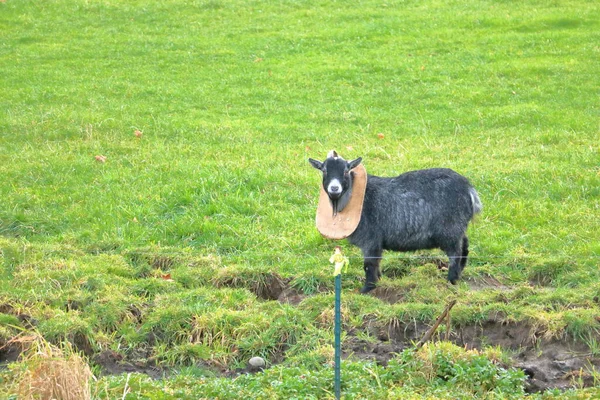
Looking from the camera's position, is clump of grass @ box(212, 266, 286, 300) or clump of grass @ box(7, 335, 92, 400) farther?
clump of grass @ box(212, 266, 286, 300)

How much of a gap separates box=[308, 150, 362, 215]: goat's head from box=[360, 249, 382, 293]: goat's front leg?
587 mm

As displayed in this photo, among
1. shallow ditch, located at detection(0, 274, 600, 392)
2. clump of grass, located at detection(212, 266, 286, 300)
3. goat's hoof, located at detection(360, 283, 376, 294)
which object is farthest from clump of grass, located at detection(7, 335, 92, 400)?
goat's hoof, located at detection(360, 283, 376, 294)

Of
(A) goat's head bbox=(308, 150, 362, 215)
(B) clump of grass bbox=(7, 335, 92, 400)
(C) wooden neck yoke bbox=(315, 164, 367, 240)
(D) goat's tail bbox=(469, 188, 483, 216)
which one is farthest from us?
(D) goat's tail bbox=(469, 188, 483, 216)

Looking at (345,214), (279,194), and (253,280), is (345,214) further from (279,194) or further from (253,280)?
(279,194)

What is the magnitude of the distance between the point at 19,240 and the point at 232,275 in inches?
107

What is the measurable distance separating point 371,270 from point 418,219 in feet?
2.38

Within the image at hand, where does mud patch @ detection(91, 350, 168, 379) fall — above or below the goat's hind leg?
below

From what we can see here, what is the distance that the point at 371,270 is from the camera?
9016 mm

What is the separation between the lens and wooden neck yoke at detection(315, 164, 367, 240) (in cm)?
859

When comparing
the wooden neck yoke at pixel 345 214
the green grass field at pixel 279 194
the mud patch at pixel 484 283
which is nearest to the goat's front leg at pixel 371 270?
the green grass field at pixel 279 194

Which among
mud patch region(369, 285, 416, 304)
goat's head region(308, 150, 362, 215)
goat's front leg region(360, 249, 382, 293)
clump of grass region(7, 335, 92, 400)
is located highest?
goat's head region(308, 150, 362, 215)

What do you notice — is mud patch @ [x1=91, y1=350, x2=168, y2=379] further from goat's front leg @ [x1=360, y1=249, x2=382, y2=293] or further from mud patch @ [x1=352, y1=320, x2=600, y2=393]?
goat's front leg @ [x1=360, y1=249, x2=382, y2=293]

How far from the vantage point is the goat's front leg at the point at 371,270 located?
9.00m

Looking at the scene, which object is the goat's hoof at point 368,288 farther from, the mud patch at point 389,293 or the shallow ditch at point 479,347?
the shallow ditch at point 479,347
